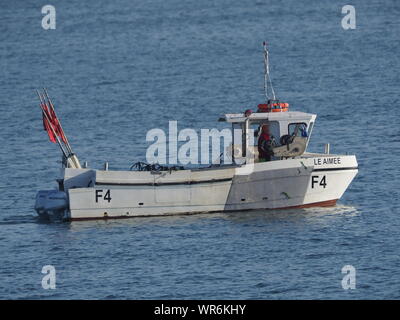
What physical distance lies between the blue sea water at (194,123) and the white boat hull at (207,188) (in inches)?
22.6

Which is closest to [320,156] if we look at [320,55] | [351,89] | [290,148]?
[290,148]

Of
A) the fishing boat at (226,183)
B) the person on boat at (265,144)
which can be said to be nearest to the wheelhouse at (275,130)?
the fishing boat at (226,183)

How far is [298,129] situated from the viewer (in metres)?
57.5

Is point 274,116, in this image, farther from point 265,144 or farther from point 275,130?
point 265,144

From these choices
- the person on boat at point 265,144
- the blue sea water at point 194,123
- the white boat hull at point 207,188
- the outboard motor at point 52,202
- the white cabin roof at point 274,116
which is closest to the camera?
the blue sea water at point 194,123

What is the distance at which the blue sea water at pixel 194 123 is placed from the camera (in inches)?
1944

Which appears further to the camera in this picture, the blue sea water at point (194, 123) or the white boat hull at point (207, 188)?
the white boat hull at point (207, 188)

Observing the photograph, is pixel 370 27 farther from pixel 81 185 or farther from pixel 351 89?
pixel 81 185

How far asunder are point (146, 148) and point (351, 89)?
77.3ft

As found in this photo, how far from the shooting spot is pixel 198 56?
110000 mm

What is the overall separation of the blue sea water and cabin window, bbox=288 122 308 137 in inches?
137

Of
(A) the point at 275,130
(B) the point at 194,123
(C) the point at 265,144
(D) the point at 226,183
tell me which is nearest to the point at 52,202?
(D) the point at 226,183

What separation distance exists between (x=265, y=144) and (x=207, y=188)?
3.42m

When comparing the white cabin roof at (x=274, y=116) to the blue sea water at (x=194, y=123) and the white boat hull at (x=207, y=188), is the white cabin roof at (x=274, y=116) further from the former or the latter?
the blue sea water at (x=194, y=123)
